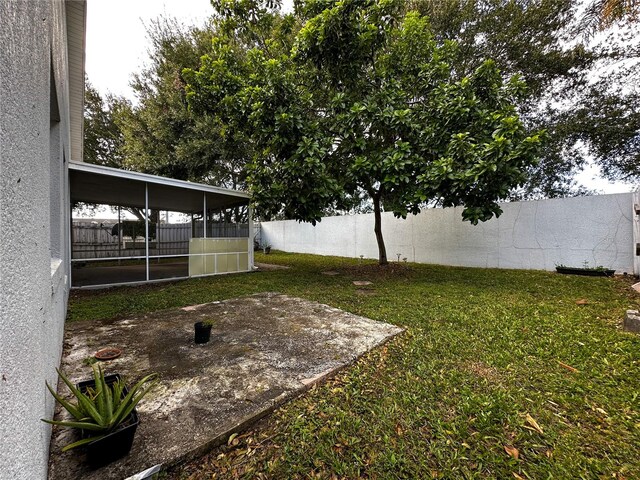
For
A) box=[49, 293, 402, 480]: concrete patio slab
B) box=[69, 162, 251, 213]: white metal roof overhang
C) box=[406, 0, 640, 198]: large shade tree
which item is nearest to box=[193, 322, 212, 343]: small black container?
box=[49, 293, 402, 480]: concrete patio slab

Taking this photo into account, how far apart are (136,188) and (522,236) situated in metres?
10.5

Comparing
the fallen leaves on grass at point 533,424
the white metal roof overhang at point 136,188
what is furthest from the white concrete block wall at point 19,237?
the white metal roof overhang at point 136,188

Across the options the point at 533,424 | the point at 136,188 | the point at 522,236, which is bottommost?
the point at 533,424

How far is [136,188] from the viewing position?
276 inches

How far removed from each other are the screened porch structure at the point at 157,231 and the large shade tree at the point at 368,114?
202cm

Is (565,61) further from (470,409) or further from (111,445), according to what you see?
(111,445)

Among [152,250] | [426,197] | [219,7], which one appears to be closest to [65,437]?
[426,197]

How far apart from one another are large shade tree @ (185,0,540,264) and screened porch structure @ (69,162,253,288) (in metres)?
2.02

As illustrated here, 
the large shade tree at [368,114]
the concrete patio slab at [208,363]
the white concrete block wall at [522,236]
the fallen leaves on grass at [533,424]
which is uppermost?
the large shade tree at [368,114]

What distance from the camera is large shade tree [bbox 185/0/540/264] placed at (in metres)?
5.13

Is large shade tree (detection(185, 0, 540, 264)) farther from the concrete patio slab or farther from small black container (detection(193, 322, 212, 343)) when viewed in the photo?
small black container (detection(193, 322, 212, 343))

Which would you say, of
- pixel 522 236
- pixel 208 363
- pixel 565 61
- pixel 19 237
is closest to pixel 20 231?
pixel 19 237

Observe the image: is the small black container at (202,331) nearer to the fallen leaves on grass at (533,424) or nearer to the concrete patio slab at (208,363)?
the concrete patio slab at (208,363)

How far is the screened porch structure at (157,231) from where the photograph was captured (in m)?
6.01
